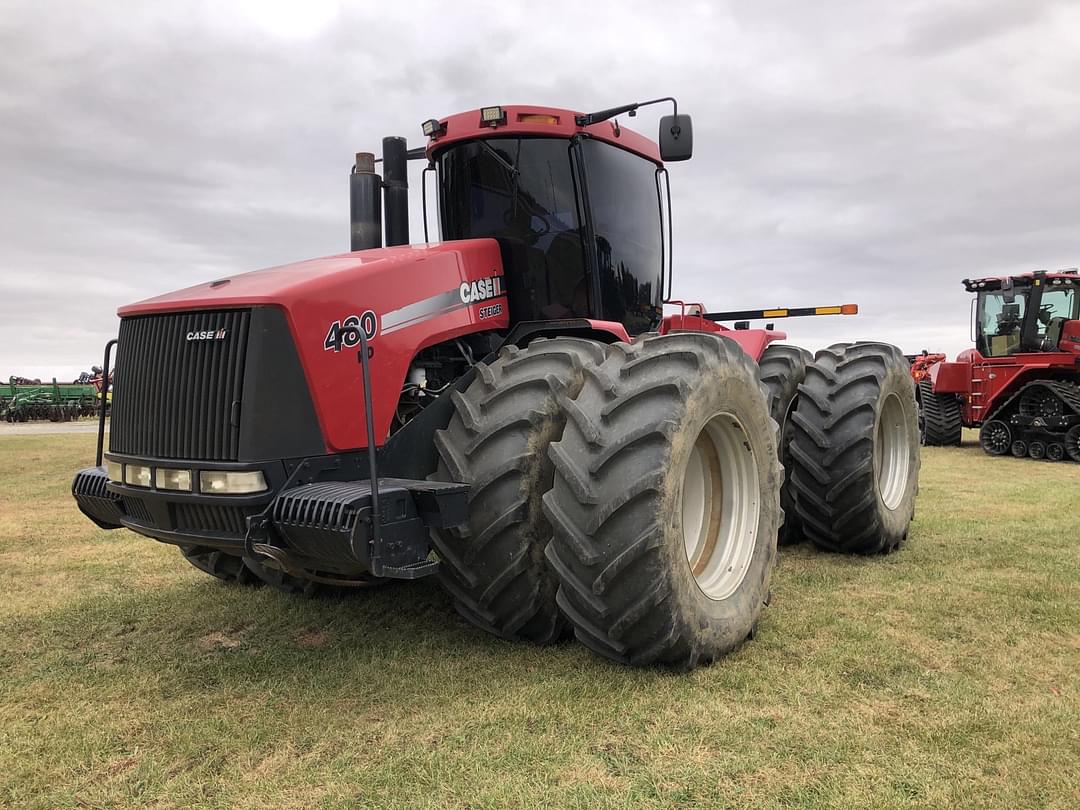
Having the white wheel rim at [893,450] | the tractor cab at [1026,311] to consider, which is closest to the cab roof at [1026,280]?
the tractor cab at [1026,311]

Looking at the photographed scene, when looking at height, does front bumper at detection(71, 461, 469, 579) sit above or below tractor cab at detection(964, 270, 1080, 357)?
below

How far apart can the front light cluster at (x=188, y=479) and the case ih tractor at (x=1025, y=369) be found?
46.0 ft

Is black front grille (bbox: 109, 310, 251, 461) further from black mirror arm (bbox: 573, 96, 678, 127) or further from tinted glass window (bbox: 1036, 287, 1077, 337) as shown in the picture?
tinted glass window (bbox: 1036, 287, 1077, 337)

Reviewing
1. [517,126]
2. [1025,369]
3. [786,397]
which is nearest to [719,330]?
[786,397]

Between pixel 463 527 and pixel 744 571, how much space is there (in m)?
1.53

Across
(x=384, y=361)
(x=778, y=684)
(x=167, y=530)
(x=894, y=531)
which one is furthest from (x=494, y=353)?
(x=894, y=531)

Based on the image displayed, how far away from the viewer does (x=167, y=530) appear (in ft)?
11.3

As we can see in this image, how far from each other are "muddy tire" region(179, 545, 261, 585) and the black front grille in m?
Answer: 1.30

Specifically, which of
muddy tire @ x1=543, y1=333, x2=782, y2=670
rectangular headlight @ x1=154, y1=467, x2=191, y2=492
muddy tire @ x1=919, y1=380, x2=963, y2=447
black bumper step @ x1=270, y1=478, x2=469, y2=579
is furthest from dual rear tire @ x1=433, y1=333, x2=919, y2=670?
muddy tire @ x1=919, y1=380, x2=963, y2=447

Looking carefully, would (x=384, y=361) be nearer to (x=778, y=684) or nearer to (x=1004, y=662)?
(x=778, y=684)

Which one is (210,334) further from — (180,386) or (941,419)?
(941,419)

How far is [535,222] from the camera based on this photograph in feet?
14.8

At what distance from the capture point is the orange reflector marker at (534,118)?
4438 mm

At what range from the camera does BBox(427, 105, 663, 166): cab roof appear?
4.44 meters
